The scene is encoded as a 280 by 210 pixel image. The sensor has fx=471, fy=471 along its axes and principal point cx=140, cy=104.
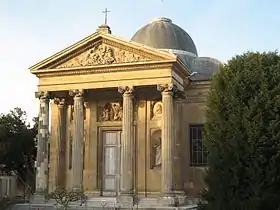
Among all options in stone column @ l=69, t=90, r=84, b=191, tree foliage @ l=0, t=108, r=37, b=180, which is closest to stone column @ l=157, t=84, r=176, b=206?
stone column @ l=69, t=90, r=84, b=191

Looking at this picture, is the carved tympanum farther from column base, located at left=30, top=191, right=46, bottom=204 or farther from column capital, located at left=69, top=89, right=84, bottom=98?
column base, located at left=30, top=191, right=46, bottom=204

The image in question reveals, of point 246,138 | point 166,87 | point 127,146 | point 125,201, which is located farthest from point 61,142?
point 246,138

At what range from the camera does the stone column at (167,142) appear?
21.3 meters

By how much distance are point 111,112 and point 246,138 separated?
10.9 m

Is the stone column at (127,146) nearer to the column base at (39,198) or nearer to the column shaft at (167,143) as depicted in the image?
the column shaft at (167,143)

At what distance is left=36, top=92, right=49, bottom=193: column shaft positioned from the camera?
23328mm

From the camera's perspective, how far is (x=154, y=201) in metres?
21.7

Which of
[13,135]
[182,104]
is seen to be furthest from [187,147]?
[13,135]

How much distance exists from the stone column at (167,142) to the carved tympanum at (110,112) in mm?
3939

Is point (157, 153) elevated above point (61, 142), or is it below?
below

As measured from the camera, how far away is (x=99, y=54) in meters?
23.4

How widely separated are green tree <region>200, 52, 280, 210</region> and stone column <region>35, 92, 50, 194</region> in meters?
9.47

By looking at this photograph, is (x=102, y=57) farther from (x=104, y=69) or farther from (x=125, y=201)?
(x=125, y=201)

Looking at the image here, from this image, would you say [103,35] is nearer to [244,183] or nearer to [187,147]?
[187,147]
